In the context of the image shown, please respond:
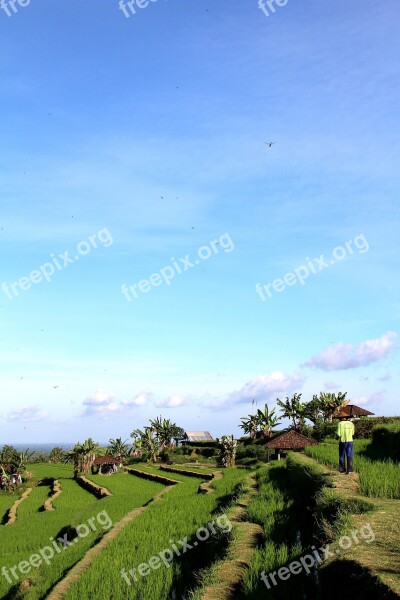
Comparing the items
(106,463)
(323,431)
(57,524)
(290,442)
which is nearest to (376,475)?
(57,524)

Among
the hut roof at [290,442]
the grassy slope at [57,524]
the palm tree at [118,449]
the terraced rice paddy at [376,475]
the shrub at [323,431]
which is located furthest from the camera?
the palm tree at [118,449]

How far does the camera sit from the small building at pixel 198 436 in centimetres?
6600

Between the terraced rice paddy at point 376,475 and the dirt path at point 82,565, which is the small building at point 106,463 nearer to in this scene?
the dirt path at point 82,565

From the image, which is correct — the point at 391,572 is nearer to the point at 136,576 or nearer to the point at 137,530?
the point at 136,576

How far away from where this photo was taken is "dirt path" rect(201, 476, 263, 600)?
7258 mm

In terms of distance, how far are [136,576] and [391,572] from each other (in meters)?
5.41

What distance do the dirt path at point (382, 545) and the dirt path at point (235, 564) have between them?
180 cm

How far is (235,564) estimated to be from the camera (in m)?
8.25

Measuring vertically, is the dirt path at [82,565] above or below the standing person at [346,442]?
below

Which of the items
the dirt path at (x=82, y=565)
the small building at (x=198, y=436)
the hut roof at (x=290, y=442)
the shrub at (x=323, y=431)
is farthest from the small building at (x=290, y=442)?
the small building at (x=198, y=436)

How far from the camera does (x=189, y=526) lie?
13.3 meters

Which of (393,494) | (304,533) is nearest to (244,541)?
(304,533)

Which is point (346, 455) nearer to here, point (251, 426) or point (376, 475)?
point (376, 475)

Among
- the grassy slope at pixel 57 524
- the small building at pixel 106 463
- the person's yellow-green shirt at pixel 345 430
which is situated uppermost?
the person's yellow-green shirt at pixel 345 430
